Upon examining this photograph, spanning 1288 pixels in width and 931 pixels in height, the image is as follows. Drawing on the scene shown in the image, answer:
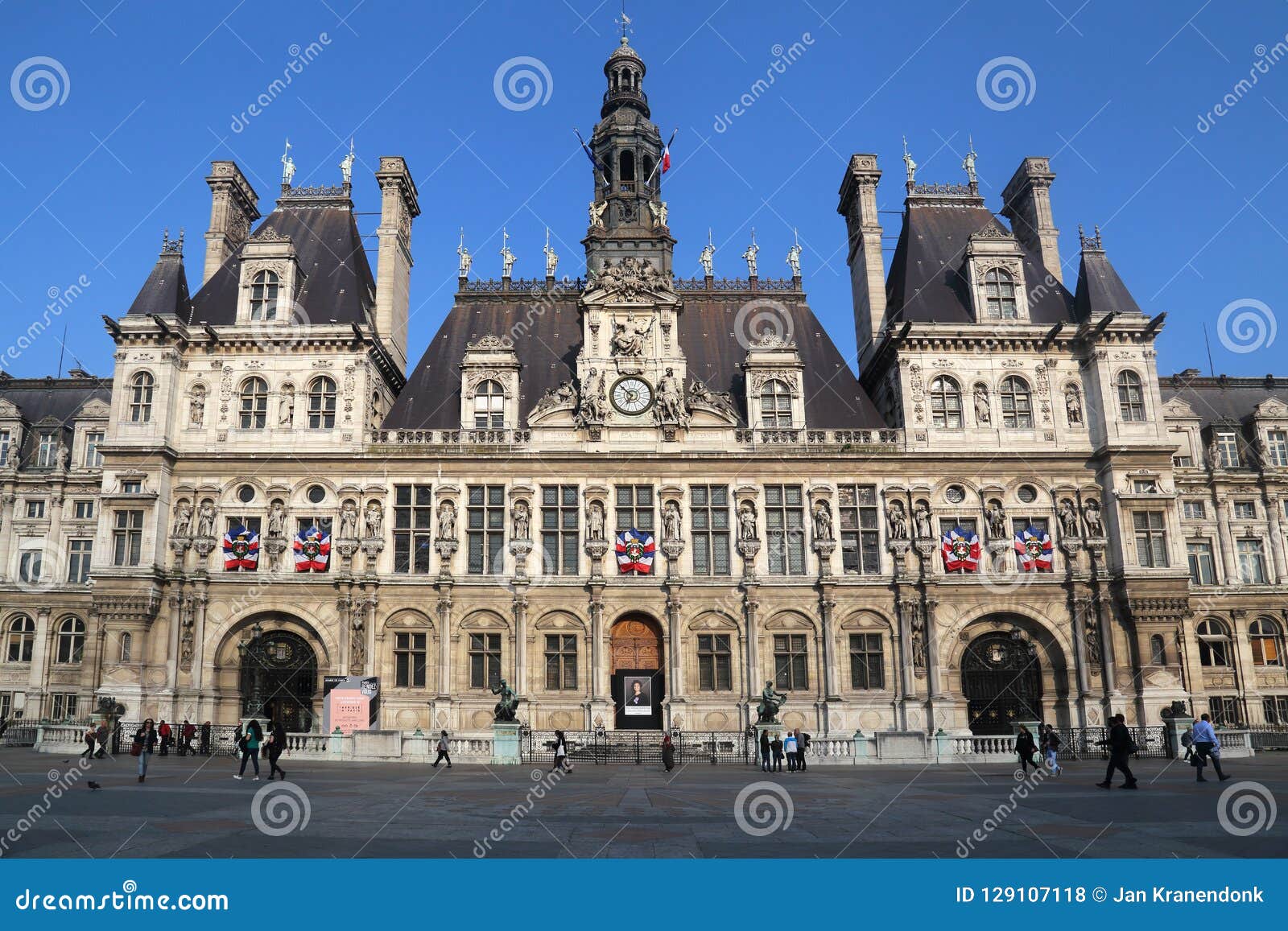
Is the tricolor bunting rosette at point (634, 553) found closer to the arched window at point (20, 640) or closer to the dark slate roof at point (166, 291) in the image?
the dark slate roof at point (166, 291)

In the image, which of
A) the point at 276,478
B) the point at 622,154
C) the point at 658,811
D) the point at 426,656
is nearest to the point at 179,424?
the point at 276,478

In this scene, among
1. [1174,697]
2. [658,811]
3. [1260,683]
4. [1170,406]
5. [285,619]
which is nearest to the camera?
[658,811]

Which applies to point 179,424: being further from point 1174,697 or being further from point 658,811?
point 1174,697

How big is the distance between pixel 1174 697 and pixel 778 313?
942 inches

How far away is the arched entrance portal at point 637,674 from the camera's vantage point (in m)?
38.8

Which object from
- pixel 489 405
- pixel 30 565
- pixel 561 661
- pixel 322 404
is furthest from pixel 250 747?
pixel 30 565

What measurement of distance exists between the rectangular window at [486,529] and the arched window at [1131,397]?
26.5 meters

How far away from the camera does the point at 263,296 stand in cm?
4381

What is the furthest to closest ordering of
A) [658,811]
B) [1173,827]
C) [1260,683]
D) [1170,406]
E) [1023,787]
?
1. [1170,406]
2. [1260,683]
3. [1023,787]
4. [658,811]
5. [1173,827]

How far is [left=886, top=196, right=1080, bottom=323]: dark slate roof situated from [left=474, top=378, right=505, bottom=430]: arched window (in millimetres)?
18673

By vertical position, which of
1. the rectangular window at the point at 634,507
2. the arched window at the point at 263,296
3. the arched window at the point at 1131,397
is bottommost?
the rectangular window at the point at 634,507

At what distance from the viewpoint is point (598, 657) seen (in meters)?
38.9

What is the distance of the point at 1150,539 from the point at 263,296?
39095mm

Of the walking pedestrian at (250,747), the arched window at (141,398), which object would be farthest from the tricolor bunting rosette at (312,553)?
the walking pedestrian at (250,747)
